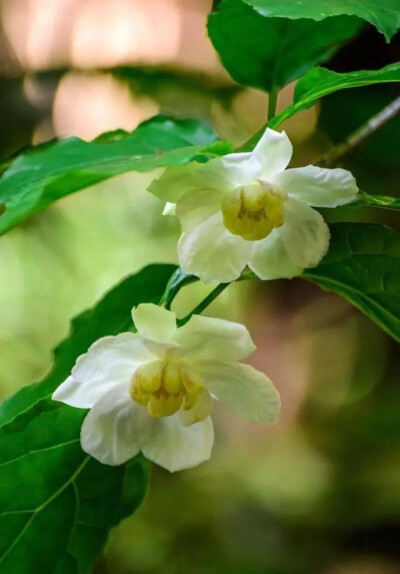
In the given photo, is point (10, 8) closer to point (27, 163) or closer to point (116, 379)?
point (27, 163)

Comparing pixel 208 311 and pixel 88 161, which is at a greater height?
pixel 88 161

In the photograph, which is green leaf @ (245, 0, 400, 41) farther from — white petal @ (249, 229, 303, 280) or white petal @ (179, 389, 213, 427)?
white petal @ (179, 389, 213, 427)

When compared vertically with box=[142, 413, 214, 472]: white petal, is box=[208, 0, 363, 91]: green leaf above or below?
above

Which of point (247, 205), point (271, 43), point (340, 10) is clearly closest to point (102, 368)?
point (247, 205)

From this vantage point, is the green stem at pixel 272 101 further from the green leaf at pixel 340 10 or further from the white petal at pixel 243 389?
→ the white petal at pixel 243 389

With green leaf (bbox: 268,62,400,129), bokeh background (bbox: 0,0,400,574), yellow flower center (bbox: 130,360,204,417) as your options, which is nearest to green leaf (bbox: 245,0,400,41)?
green leaf (bbox: 268,62,400,129)

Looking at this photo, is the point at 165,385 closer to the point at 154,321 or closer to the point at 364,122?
the point at 154,321
